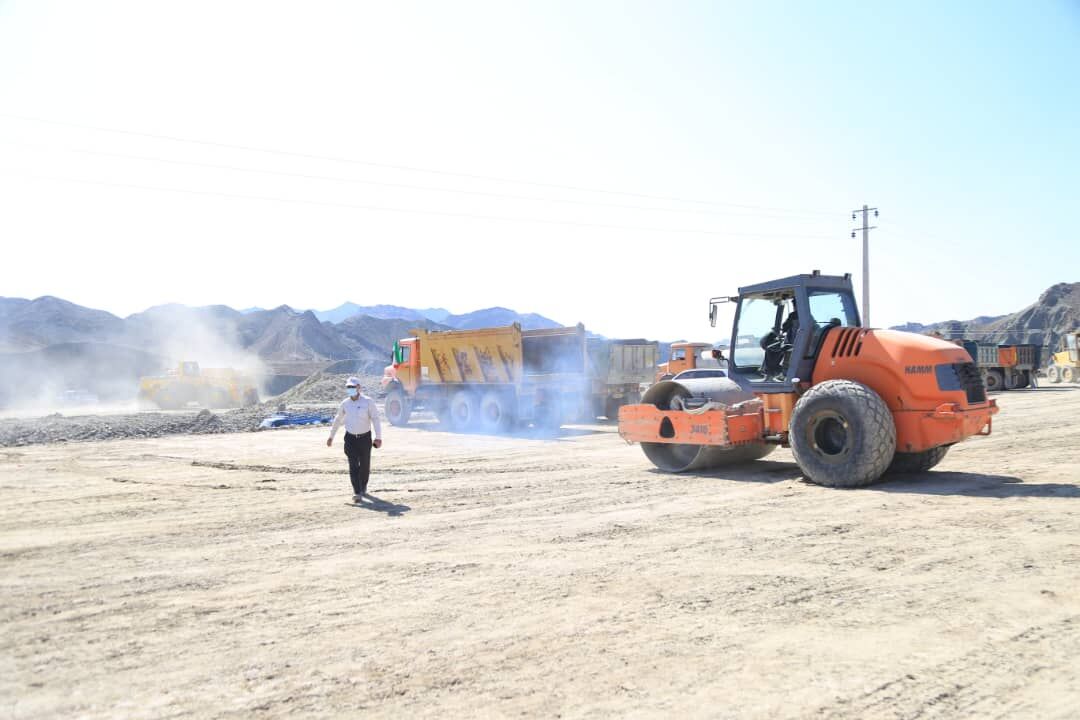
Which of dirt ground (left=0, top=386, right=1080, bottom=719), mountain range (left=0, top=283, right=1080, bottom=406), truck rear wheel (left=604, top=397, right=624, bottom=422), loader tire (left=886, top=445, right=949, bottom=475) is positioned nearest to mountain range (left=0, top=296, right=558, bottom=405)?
mountain range (left=0, top=283, right=1080, bottom=406)

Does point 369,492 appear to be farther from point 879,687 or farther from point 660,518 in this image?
point 879,687

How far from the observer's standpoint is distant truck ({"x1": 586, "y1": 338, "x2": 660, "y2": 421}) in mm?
21594

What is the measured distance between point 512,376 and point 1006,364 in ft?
84.3

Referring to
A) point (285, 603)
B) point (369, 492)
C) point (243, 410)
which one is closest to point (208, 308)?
point (243, 410)

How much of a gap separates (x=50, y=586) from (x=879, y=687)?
573 cm

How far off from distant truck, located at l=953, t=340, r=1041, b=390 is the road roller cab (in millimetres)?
28443

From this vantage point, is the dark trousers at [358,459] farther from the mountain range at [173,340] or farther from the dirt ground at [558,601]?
the mountain range at [173,340]

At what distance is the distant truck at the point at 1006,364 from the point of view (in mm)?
34312

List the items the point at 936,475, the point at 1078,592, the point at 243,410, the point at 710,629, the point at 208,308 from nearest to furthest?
the point at 710,629 < the point at 1078,592 < the point at 936,475 < the point at 243,410 < the point at 208,308

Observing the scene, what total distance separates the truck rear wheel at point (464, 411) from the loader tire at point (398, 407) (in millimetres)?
2148

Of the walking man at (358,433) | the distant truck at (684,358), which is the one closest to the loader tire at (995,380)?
the distant truck at (684,358)

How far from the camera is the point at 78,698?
12.4ft

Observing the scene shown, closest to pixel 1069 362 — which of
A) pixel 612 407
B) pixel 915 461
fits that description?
pixel 612 407

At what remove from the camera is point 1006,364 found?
113 ft
